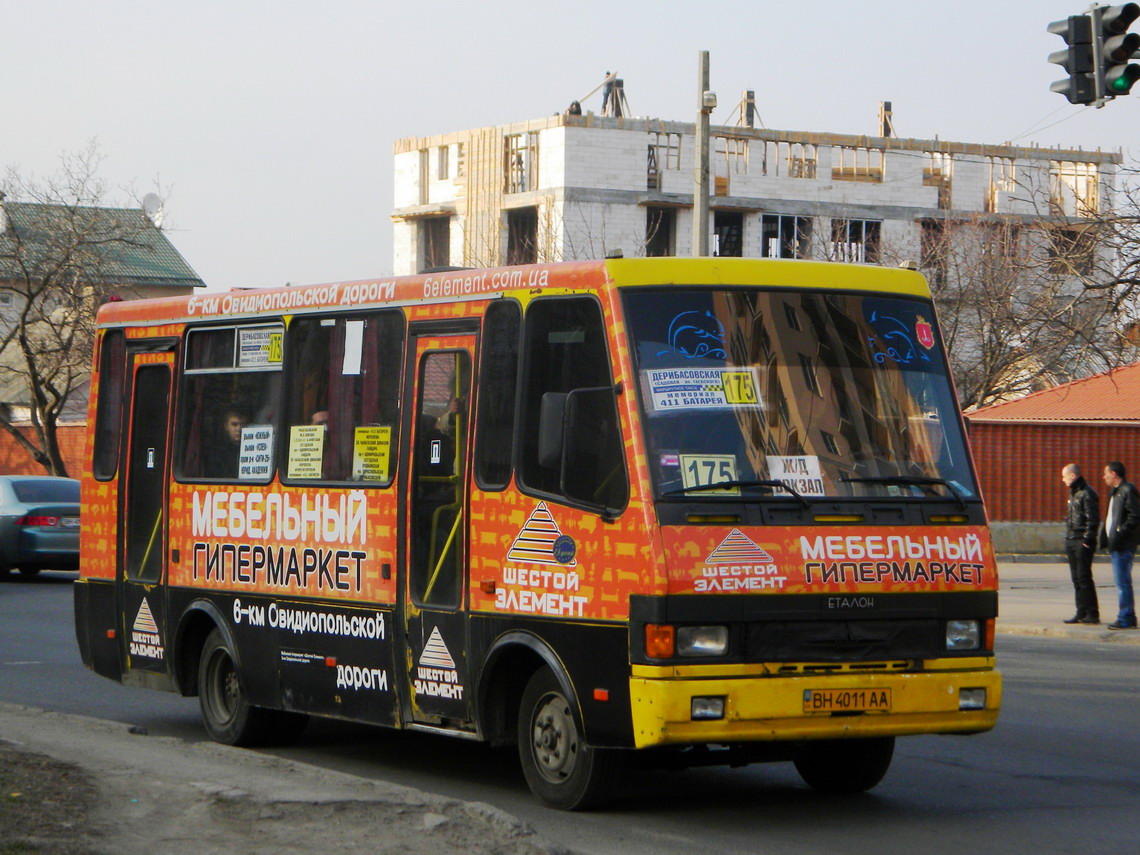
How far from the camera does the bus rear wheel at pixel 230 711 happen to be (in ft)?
35.7

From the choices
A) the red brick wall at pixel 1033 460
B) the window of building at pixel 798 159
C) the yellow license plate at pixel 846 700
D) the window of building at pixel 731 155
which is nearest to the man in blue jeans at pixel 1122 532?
the yellow license plate at pixel 846 700

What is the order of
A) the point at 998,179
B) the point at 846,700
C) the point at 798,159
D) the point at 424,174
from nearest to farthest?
the point at 846,700 < the point at 798,159 < the point at 998,179 < the point at 424,174

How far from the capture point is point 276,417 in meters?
10.7

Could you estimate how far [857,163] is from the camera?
92000mm

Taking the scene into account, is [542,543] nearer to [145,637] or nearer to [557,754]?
[557,754]

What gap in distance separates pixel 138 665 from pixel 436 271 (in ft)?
11.8

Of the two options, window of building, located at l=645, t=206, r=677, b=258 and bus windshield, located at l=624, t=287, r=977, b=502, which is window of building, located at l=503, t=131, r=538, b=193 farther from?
bus windshield, located at l=624, t=287, r=977, b=502

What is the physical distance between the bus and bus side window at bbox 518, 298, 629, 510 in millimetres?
13

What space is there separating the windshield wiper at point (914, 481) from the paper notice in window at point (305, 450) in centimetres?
328

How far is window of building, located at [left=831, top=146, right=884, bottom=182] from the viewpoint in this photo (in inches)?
3580

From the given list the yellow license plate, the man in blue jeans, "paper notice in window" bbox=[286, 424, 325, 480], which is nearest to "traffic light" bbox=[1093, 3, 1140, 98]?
the man in blue jeans

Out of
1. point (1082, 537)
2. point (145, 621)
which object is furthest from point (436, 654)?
point (1082, 537)

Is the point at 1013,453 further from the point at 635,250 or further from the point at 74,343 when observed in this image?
the point at 635,250

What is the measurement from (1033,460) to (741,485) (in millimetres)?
24289
